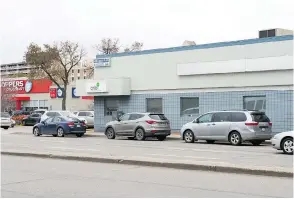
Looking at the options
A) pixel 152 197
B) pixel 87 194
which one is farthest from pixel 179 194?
pixel 87 194

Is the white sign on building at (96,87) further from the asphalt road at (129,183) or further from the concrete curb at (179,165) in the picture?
the asphalt road at (129,183)

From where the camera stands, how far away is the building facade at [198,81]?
26.1 m

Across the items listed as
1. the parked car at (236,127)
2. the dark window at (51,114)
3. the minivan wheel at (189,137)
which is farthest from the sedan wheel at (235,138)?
the dark window at (51,114)

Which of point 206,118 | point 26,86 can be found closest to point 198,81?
point 206,118

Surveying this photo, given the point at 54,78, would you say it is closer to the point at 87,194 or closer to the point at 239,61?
the point at 239,61

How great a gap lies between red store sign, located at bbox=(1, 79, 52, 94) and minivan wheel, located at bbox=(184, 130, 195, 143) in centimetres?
4408

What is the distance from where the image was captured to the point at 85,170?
13000 mm

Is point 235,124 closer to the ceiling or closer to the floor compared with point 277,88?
closer to the floor

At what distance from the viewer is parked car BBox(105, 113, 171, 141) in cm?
2719

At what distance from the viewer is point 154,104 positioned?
31984 millimetres

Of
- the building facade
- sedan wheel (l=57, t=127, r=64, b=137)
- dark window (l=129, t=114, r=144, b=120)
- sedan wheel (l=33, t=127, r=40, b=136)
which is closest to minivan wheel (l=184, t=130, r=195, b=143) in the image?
dark window (l=129, t=114, r=144, b=120)

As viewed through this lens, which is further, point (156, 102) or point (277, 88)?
point (156, 102)

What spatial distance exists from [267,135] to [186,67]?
824cm

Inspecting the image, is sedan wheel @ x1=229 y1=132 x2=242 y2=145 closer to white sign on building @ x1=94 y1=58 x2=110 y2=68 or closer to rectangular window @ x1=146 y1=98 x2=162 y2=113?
rectangular window @ x1=146 y1=98 x2=162 y2=113
